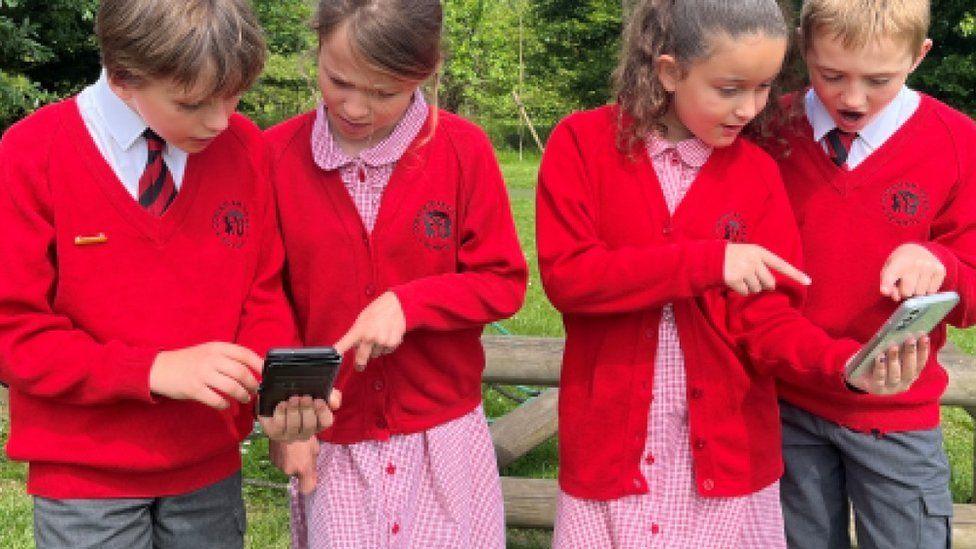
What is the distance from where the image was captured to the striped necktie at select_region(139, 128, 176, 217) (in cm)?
229

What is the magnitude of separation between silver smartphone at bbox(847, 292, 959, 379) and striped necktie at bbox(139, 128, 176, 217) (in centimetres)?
143

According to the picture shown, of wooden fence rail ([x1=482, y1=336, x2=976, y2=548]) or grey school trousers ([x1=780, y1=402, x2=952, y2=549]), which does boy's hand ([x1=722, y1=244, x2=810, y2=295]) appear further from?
wooden fence rail ([x1=482, y1=336, x2=976, y2=548])

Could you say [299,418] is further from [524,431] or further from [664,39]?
[524,431]

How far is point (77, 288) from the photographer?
2.24 meters

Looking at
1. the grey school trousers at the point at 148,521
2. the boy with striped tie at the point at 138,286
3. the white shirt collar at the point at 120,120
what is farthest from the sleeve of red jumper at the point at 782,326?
the white shirt collar at the point at 120,120

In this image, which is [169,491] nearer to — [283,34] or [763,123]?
[763,123]

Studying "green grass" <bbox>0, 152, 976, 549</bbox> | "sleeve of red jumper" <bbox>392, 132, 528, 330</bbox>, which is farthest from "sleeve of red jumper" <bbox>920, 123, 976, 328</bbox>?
"green grass" <bbox>0, 152, 976, 549</bbox>

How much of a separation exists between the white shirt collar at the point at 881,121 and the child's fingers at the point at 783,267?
50cm

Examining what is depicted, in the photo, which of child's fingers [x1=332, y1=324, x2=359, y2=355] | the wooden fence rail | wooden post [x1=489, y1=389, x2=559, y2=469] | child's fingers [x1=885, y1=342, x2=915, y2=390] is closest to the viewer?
child's fingers [x1=332, y1=324, x2=359, y2=355]

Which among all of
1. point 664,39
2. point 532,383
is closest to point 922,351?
point 664,39

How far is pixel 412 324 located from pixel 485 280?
234 mm

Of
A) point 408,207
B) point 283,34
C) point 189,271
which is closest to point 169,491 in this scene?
point 189,271

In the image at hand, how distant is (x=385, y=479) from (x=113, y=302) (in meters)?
0.69

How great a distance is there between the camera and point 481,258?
254 cm
